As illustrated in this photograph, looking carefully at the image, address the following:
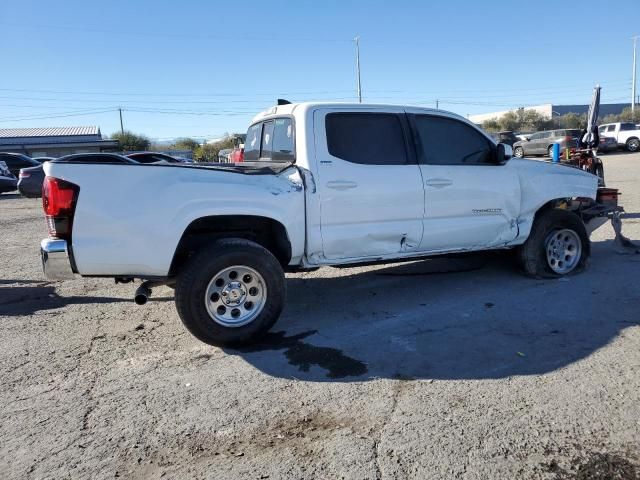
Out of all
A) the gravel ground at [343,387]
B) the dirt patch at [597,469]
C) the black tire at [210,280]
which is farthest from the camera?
the black tire at [210,280]

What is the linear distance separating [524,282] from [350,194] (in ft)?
8.55

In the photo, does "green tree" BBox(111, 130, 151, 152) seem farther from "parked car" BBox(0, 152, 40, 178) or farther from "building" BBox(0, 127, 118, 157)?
"parked car" BBox(0, 152, 40, 178)

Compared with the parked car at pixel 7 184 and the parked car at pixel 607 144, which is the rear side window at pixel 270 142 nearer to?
the parked car at pixel 7 184

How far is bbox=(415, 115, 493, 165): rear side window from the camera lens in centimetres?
534

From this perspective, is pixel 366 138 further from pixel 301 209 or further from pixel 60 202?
pixel 60 202

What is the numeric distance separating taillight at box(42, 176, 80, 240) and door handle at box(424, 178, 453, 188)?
3179mm

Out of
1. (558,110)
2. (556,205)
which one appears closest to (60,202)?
(556,205)

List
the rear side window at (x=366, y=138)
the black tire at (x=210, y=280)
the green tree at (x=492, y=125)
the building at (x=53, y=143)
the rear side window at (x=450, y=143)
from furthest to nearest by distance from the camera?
the green tree at (x=492, y=125) < the building at (x=53, y=143) < the rear side window at (x=450, y=143) < the rear side window at (x=366, y=138) < the black tire at (x=210, y=280)

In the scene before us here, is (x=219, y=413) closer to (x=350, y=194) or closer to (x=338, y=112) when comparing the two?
(x=350, y=194)

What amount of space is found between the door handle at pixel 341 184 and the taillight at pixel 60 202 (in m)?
2.09

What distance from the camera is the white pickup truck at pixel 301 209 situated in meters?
3.97

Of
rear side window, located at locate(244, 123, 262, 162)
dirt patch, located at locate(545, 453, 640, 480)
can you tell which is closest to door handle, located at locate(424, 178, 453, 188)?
rear side window, located at locate(244, 123, 262, 162)

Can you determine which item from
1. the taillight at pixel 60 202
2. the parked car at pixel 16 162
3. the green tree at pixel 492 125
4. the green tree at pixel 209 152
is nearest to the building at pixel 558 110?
the green tree at pixel 492 125

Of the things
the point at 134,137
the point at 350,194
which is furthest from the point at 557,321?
the point at 134,137
